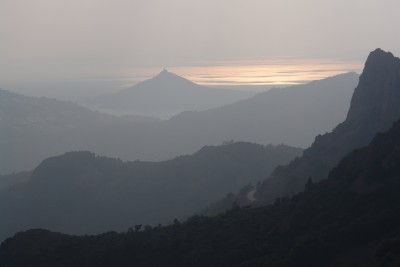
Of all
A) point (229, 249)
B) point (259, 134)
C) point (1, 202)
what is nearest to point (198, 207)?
point (1, 202)

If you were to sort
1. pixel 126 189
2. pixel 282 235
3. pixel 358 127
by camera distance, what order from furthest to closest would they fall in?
1. pixel 126 189
2. pixel 358 127
3. pixel 282 235

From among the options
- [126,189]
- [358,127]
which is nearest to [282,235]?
[358,127]

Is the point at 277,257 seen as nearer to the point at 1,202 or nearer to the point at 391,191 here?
the point at 391,191

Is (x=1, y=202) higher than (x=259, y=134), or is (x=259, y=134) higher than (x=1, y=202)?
(x=259, y=134)

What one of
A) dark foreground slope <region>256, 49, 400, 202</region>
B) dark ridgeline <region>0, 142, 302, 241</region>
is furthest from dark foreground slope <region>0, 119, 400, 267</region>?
dark ridgeline <region>0, 142, 302, 241</region>

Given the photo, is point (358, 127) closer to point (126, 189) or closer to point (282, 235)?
point (282, 235)

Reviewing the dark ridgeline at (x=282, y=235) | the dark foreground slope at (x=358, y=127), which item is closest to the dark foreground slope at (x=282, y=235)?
the dark ridgeline at (x=282, y=235)

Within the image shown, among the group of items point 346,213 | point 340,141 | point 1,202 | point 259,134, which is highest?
point 259,134
